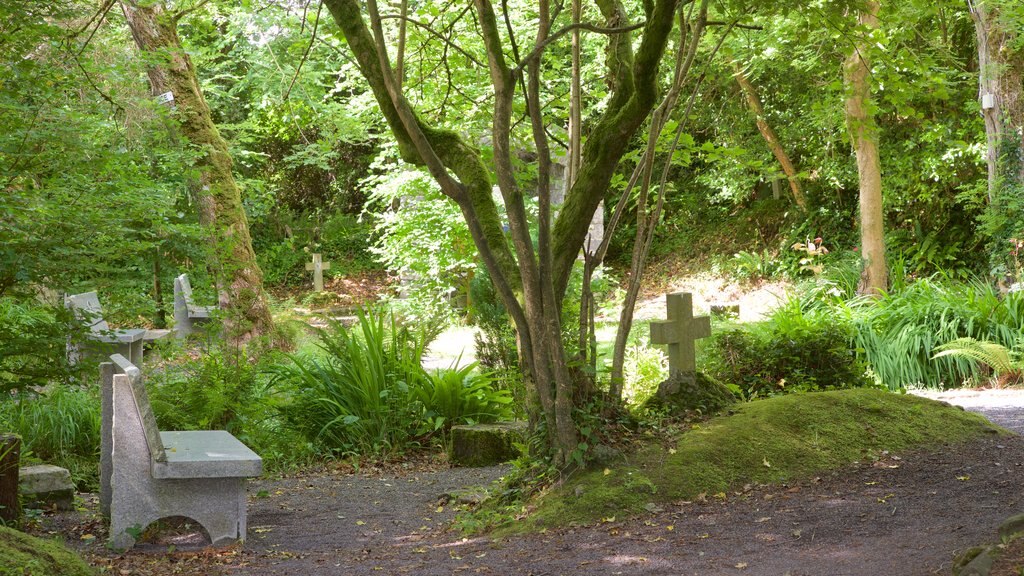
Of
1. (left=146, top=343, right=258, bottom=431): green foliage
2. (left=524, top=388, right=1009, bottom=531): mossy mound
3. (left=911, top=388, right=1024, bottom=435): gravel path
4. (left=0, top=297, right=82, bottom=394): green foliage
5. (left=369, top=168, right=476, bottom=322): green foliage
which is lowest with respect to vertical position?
(left=911, top=388, right=1024, bottom=435): gravel path

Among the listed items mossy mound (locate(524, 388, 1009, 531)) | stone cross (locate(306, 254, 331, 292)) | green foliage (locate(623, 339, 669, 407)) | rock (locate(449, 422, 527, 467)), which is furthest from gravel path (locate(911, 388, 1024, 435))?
stone cross (locate(306, 254, 331, 292))

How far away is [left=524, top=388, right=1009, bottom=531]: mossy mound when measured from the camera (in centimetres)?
455

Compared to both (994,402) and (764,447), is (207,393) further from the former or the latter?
(994,402)

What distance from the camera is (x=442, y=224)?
14172 mm

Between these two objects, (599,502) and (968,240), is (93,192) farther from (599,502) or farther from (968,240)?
(968,240)

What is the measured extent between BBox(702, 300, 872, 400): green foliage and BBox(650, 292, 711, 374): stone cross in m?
1.25

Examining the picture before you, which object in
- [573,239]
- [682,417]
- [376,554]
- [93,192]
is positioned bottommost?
[376,554]

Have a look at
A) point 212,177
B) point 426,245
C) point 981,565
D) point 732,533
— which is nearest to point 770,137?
point 426,245

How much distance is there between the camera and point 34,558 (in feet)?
11.0

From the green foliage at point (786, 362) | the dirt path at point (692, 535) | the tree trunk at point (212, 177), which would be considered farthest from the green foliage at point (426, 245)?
the dirt path at point (692, 535)

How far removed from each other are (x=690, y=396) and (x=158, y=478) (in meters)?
3.40

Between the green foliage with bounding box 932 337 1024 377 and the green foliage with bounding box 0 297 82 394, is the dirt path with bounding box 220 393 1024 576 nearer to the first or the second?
the green foliage with bounding box 0 297 82 394

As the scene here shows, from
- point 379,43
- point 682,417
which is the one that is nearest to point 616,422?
point 682,417

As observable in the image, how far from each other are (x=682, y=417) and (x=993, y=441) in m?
1.99
